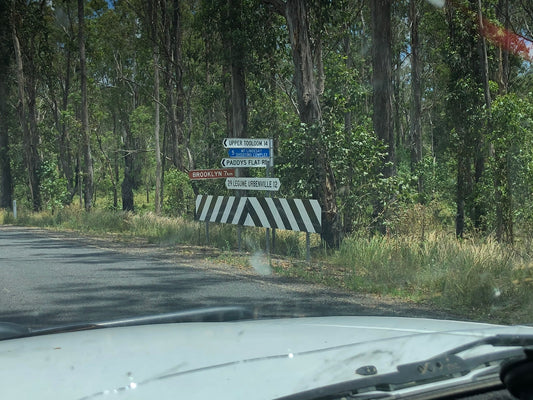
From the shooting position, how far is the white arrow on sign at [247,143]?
499 inches

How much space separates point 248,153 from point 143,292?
510cm

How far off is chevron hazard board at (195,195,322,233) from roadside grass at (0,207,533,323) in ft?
2.44

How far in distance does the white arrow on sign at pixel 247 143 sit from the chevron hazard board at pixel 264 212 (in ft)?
3.73

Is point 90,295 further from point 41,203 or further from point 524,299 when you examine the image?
point 41,203

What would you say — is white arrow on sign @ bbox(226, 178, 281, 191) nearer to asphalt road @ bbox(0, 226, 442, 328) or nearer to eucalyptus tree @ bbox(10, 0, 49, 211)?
asphalt road @ bbox(0, 226, 442, 328)

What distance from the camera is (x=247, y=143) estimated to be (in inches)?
502

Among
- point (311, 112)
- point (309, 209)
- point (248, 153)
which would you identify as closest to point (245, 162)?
point (248, 153)

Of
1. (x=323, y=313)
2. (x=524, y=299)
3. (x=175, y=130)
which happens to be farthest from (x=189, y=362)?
(x=175, y=130)

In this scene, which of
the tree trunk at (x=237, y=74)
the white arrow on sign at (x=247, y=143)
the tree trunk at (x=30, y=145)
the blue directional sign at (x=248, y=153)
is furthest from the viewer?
the tree trunk at (x=30, y=145)

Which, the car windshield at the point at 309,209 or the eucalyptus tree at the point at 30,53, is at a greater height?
the eucalyptus tree at the point at 30,53

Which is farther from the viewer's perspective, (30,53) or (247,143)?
(30,53)

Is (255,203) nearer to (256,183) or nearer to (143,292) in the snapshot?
(256,183)

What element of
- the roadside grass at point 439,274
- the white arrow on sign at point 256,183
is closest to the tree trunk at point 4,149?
the white arrow on sign at point 256,183

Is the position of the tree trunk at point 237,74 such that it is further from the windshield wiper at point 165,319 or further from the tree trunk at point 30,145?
the tree trunk at point 30,145
